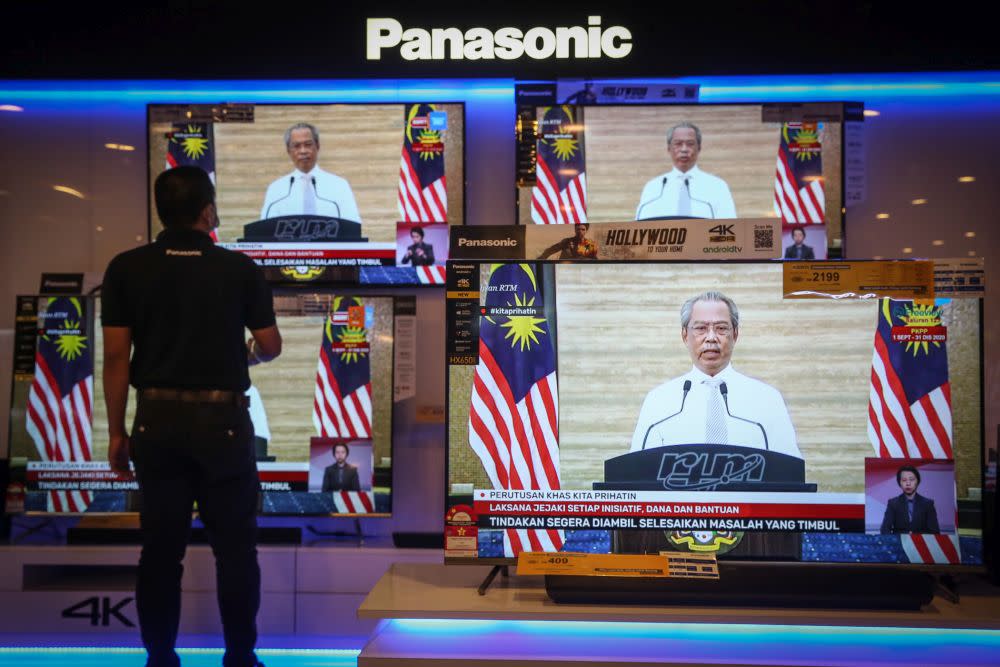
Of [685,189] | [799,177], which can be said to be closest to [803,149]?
[799,177]

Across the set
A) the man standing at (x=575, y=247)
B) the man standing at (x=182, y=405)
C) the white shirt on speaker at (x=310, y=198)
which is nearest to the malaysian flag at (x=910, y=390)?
the man standing at (x=575, y=247)

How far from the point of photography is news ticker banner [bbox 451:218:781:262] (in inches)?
76.4

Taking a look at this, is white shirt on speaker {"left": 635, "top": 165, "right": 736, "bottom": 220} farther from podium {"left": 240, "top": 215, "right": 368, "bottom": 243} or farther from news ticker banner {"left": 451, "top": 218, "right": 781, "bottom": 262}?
news ticker banner {"left": 451, "top": 218, "right": 781, "bottom": 262}

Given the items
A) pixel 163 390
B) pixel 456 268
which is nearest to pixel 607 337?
pixel 456 268

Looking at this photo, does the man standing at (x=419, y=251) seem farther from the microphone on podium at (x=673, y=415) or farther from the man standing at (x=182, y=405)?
the microphone on podium at (x=673, y=415)

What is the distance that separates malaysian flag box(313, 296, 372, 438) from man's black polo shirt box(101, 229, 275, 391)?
3.63 feet

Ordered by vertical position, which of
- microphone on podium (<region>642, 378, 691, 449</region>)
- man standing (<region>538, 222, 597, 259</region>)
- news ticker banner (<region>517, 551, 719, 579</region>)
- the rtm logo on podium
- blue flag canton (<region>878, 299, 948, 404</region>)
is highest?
man standing (<region>538, 222, 597, 259</region>)

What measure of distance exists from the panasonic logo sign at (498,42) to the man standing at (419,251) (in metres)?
0.77

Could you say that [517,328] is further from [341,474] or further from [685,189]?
[685,189]

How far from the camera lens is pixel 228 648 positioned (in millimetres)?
2428

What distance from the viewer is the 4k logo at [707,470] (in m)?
1.89

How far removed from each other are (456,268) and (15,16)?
299 centimetres

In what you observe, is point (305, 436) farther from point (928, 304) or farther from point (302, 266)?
point (928, 304)

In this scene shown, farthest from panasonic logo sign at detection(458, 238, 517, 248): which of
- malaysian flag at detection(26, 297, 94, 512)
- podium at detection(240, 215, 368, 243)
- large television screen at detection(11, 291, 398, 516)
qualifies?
Answer: malaysian flag at detection(26, 297, 94, 512)
